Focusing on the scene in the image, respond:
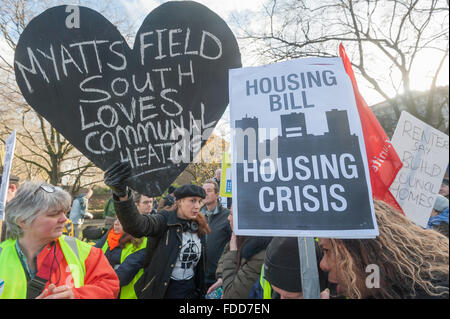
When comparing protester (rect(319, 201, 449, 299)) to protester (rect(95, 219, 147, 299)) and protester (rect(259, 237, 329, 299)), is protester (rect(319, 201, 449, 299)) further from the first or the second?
protester (rect(95, 219, 147, 299))

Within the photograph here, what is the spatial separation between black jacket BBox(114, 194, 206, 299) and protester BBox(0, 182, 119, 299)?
358mm

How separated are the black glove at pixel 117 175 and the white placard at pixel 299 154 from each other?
67 centimetres

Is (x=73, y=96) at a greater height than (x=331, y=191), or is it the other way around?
(x=73, y=96)

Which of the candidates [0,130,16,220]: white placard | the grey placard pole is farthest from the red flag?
[0,130,16,220]: white placard

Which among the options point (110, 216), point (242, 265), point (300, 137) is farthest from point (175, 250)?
point (110, 216)

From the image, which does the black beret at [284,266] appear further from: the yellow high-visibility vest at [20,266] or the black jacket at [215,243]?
the black jacket at [215,243]

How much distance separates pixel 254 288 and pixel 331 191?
0.92 metres

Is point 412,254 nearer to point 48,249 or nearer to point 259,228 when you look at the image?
point 259,228

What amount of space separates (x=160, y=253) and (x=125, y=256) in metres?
0.59

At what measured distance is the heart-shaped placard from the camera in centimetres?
171

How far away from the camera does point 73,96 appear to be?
1721 millimetres

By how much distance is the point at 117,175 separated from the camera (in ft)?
5.33

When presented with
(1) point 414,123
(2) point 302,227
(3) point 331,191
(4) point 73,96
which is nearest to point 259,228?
(2) point 302,227

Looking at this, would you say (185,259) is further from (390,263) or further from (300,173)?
(390,263)
